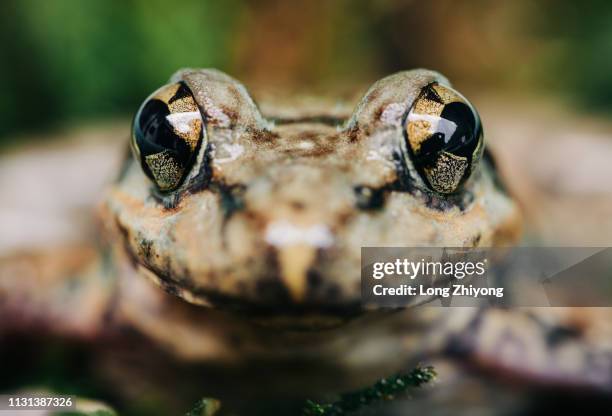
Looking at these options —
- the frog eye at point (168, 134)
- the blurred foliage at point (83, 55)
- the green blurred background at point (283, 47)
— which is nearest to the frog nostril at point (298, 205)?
the frog eye at point (168, 134)

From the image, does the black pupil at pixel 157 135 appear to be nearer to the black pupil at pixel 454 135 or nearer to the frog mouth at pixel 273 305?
the frog mouth at pixel 273 305

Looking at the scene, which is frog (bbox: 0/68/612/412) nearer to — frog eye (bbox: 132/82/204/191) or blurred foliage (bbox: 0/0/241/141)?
frog eye (bbox: 132/82/204/191)

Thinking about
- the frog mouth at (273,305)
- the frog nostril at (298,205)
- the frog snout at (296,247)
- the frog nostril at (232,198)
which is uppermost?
the frog nostril at (232,198)

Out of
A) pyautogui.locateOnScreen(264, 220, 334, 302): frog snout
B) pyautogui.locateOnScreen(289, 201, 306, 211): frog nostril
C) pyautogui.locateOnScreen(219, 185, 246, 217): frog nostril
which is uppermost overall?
pyautogui.locateOnScreen(219, 185, 246, 217): frog nostril

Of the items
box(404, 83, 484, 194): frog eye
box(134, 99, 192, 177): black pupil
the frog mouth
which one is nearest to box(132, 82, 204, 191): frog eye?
box(134, 99, 192, 177): black pupil

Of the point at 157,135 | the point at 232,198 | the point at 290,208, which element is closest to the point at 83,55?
the point at 157,135

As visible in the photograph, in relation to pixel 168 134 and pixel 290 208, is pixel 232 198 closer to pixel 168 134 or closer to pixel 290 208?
pixel 290 208

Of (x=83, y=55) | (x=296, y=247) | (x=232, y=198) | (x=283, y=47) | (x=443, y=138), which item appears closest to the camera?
(x=296, y=247)

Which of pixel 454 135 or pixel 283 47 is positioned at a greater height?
pixel 283 47
